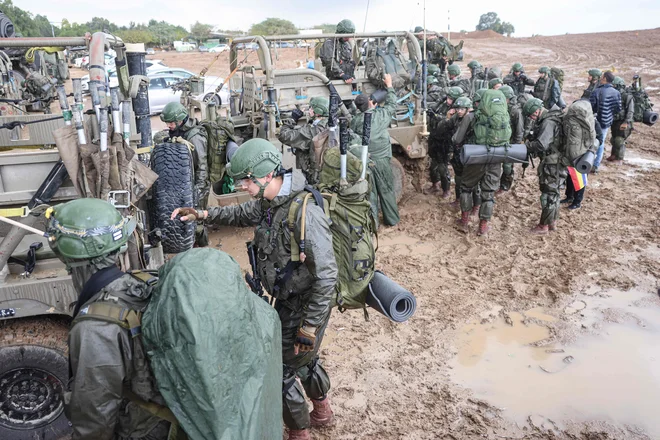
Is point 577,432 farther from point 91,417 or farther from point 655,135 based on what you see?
point 655,135

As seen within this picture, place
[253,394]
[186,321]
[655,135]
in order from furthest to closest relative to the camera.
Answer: [655,135]
[253,394]
[186,321]

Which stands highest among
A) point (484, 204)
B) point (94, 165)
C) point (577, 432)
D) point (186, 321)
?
point (94, 165)

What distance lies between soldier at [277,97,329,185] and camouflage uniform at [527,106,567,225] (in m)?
2.77

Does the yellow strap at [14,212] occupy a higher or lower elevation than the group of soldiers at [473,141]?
higher

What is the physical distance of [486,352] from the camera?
14.8 feet

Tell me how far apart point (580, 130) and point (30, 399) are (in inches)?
245

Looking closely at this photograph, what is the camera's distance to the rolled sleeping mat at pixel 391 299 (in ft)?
10.3

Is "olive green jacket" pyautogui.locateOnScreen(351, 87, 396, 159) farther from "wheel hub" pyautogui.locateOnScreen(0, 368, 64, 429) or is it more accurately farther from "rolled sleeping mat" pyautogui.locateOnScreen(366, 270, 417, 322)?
"wheel hub" pyautogui.locateOnScreen(0, 368, 64, 429)

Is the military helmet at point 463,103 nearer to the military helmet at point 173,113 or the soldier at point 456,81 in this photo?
the soldier at point 456,81

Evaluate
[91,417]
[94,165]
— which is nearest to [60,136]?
[94,165]

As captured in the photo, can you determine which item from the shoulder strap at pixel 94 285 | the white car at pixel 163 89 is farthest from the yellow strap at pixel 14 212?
the white car at pixel 163 89

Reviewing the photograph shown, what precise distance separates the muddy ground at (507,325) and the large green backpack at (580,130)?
104 cm

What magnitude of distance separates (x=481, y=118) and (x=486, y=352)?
120 inches

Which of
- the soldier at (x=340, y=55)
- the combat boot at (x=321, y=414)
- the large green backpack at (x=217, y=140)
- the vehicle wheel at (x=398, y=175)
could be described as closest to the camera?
the combat boot at (x=321, y=414)
